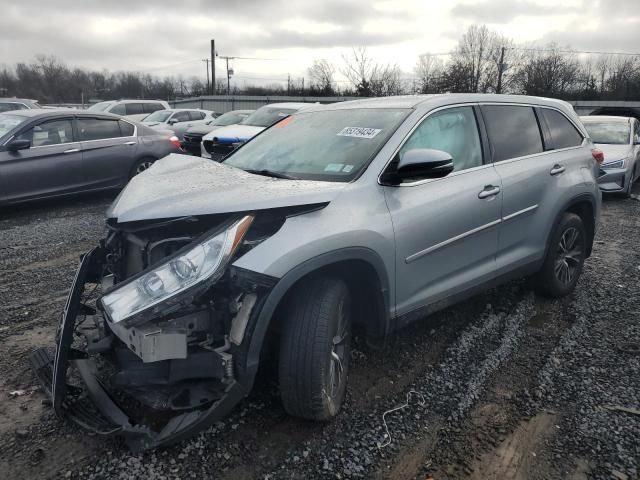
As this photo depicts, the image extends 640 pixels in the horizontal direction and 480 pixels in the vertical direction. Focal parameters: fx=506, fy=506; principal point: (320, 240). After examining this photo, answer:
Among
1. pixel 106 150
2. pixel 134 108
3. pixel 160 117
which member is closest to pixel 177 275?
pixel 106 150

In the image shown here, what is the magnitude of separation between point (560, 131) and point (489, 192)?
1.47 metres

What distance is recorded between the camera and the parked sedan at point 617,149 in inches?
372

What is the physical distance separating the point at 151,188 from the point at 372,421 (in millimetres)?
1798

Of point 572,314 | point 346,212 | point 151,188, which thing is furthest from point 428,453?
point 572,314

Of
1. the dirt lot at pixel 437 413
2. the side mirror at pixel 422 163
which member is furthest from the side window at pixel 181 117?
the side mirror at pixel 422 163

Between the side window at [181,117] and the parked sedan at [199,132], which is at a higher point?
the side window at [181,117]

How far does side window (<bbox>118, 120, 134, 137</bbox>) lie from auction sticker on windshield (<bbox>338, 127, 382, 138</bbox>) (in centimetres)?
640

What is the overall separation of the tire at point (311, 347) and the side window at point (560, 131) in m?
2.71

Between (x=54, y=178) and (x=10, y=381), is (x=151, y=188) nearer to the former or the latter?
(x=10, y=381)

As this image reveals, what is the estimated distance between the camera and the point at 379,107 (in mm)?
3518

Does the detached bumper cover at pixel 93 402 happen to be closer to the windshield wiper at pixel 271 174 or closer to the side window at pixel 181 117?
the windshield wiper at pixel 271 174

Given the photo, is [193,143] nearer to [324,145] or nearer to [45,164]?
[45,164]

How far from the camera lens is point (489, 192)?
3.46 meters

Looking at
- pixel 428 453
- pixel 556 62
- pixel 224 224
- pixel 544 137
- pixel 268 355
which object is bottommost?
pixel 428 453
